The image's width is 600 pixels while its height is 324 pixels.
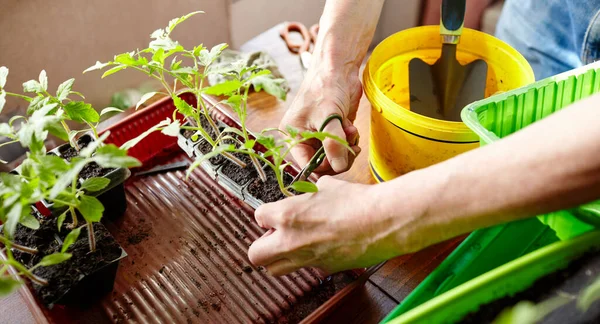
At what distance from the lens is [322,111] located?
2.88ft

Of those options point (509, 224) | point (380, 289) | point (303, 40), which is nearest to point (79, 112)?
point (380, 289)

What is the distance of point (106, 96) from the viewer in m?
1.72

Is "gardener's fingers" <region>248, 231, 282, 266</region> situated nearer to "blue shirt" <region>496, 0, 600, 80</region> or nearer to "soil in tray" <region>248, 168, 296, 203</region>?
"soil in tray" <region>248, 168, 296, 203</region>

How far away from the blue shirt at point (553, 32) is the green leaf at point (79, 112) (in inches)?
41.5

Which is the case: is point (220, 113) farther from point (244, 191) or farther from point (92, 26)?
point (92, 26)

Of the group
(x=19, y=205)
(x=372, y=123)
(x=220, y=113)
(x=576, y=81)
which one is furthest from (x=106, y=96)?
(x=576, y=81)

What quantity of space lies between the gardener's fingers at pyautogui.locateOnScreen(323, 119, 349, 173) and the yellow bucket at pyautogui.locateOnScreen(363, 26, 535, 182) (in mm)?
105

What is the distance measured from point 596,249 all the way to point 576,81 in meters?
0.33

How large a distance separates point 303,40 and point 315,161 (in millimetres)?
738

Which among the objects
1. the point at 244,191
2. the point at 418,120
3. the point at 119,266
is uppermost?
the point at 418,120

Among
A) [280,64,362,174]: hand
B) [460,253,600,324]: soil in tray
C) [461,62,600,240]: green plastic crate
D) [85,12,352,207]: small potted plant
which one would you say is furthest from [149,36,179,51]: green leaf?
[460,253,600,324]: soil in tray

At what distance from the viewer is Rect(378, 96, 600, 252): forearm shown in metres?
0.50

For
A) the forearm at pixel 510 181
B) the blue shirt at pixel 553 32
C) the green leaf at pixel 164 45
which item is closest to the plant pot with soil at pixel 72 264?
the green leaf at pixel 164 45

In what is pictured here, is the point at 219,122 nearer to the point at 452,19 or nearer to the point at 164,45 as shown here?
the point at 164,45
